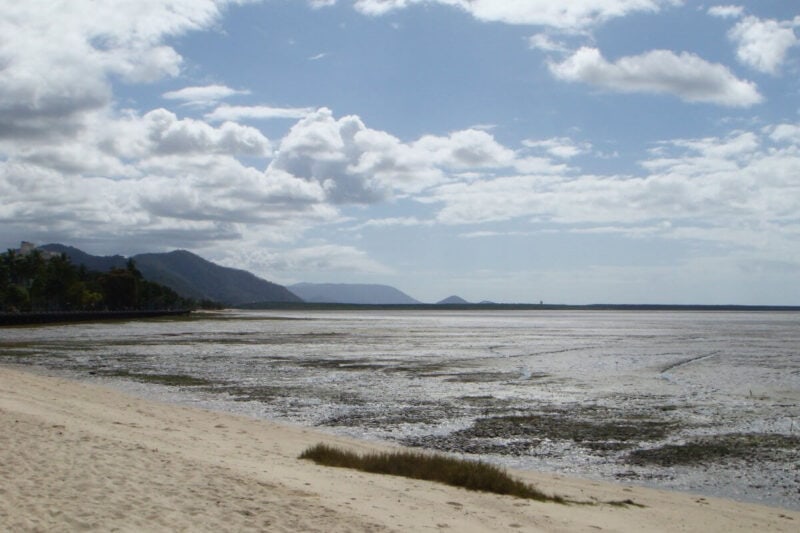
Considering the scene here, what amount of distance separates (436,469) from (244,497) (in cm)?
452

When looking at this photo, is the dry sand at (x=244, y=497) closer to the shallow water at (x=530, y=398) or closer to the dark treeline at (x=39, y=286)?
the shallow water at (x=530, y=398)

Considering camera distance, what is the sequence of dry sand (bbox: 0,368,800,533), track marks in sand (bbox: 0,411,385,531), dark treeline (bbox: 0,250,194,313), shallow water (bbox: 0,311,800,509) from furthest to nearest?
dark treeline (bbox: 0,250,194,313), shallow water (bbox: 0,311,800,509), dry sand (bbox: 0,368,800,533), track marks in sand (bbox: 0,411,385,531)

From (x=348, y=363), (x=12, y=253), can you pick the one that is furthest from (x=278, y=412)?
(x=12, y=253)

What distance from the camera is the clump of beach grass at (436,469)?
13750 mm

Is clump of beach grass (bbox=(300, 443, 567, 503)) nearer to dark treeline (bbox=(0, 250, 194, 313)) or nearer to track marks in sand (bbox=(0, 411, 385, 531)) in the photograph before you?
track marks in sand (bbox=(0, 411, 385, 531))

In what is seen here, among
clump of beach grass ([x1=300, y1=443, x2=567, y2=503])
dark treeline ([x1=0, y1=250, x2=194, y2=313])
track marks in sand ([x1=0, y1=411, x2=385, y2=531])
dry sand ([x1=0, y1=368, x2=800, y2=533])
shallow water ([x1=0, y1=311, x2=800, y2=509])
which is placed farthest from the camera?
dark treeline ([x1=0, y1=250, x2=194, y2=313])

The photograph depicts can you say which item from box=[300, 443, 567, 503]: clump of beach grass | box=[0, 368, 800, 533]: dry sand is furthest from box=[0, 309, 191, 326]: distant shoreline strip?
box=[300, 443, 567, 503]: clump of beach grass

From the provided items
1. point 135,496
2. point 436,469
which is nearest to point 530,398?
point 436,469

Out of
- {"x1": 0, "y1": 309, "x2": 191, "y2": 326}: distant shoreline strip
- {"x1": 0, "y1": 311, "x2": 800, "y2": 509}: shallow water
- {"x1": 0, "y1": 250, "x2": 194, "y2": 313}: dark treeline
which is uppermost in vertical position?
{"x1": 0, "y1": 250, "x2": 194, "y2": 313}: dark treeline

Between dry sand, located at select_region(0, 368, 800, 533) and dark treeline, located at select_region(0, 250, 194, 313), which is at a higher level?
dark treeline, located at select_region(0, 250, 194, 313)

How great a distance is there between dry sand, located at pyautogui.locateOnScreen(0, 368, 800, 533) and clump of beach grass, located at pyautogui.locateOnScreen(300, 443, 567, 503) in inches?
16.4

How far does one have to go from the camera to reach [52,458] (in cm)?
1347

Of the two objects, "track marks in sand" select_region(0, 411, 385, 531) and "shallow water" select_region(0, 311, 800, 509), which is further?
"shallow water" select_region(0, 311, 800, 509)

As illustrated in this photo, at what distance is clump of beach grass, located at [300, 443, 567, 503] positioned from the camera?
13750mm
